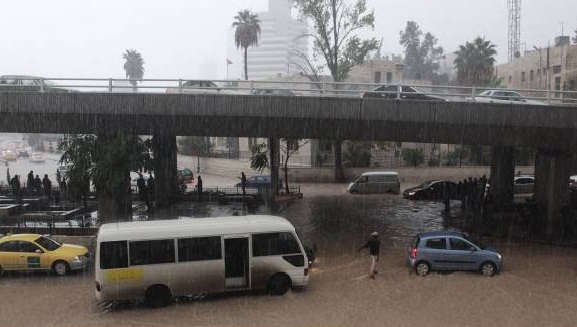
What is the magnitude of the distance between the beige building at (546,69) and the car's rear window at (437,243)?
129ft

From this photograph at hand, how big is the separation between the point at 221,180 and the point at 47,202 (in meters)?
20.4

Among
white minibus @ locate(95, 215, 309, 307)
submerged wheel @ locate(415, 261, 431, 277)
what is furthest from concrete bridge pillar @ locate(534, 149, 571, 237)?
white minibus @ locate(95, 215, 309, 307)

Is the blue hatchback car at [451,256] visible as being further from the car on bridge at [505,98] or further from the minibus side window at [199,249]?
the car on bridge at [505,98]

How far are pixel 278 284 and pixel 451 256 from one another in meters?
5.63

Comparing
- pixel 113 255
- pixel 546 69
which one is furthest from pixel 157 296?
pixel 546 69

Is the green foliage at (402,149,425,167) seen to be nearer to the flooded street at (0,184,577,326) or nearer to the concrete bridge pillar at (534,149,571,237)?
the concrete bridge pillar at (534,149,571,237)

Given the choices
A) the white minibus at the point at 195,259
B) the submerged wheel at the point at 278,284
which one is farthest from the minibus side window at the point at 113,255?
the submerged wheel at the point at 278,284

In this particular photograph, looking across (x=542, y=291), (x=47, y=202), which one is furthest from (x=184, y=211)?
(x=542, y=291)

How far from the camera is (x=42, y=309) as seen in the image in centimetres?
1345

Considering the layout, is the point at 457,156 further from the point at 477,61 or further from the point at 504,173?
the point at 477,61

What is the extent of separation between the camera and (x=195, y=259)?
44.8 ft

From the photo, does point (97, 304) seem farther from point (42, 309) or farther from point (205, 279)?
point (205, 279)

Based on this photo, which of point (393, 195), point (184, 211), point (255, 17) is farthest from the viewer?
point (255, 17)

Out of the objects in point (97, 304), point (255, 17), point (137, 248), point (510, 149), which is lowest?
point (97, 304)
